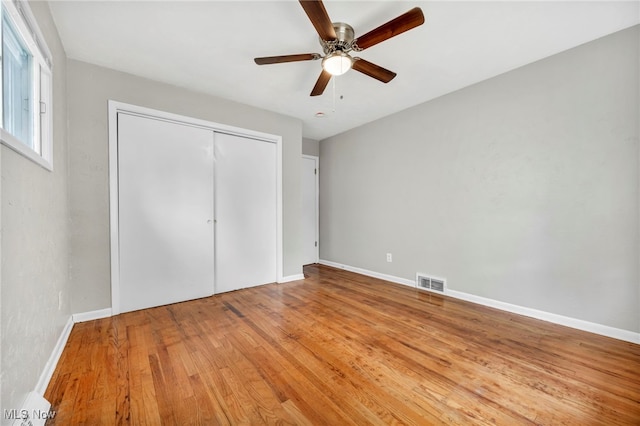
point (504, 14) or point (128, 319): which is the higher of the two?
point (504, 14)

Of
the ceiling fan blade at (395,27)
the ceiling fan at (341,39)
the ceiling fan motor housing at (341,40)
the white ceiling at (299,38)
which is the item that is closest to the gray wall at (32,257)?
the white ceiling at (299,38)

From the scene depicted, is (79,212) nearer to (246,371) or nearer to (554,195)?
(246,371)

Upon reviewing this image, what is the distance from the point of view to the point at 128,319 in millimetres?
2494

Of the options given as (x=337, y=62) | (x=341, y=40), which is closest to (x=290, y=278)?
(x=337, y=62)

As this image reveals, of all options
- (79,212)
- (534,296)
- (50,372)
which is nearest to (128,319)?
(50,372)

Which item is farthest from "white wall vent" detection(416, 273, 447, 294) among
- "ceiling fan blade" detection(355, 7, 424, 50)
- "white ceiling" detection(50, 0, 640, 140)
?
"ceiling fan blade" detection(355, 7, 424, 50)

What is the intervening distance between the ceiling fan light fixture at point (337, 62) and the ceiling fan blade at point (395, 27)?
0.42 feet

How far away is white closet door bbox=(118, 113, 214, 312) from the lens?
2.67 m

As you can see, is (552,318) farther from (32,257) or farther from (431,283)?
(32,257)

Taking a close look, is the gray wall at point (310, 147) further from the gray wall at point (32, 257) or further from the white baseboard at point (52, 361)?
the white baseboard at point (52, 361)

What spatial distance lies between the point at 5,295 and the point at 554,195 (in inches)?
148

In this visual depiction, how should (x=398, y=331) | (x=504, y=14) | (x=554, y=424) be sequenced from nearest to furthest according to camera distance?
(x=554, y=424), (x=504, y=14), (x=398, y=331)

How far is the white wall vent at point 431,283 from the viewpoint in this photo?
3237 millimetres

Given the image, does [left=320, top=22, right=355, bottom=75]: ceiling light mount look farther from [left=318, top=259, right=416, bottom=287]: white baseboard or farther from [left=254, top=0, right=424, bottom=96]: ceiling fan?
[left=318, top=259, right=416, bottom=287]: white baseboard
